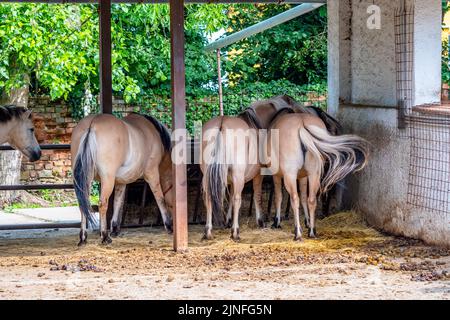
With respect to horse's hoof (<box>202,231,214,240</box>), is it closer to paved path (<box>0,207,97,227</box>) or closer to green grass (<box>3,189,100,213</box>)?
paved path (<box>0,207,97,227</box>)

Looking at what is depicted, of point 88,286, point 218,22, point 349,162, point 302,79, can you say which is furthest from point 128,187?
point 302,79

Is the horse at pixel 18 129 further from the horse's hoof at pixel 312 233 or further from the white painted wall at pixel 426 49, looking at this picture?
the white painted wall at pixel 426 49

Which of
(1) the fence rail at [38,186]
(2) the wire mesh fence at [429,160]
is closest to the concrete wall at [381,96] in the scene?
(2) the wire mesh fence at [429,160]

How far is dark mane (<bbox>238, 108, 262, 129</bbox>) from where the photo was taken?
10.1 m

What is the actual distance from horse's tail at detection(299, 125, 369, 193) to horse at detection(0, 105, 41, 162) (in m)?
3.52

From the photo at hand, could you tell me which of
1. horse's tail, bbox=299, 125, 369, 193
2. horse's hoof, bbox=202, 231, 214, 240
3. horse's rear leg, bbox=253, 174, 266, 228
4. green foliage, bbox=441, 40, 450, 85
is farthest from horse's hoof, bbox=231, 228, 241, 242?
green foliage, bbox=441, 40, 450, 85

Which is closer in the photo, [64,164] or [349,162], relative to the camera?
[349,162]

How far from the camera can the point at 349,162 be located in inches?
361

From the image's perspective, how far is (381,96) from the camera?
405 inches

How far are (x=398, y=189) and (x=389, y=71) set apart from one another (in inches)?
59.4

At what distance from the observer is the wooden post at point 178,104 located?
8641mm

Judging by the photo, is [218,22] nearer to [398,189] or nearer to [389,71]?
[389,71]

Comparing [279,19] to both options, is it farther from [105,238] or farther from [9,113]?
[105,238]

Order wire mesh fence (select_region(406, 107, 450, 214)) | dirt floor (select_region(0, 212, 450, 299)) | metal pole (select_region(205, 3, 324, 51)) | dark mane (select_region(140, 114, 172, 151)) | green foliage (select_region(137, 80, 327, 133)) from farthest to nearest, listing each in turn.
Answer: green foliage (select_region(137, 80, 327, 133)) → metal pole (select_region(205, 3, 324, 51)) → dark mane (select_region(140, 114, 172, 151)) → wire mesh fence (select_region(406, 107, 450, 214)) → dirt floor (select_region(0, 212, 450, 299))
